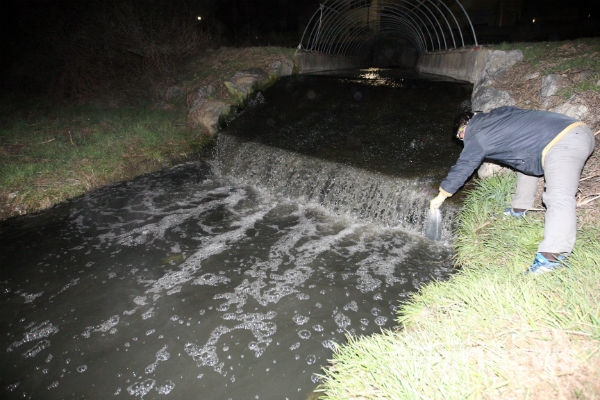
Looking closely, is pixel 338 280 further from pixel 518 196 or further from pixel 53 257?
pixel 53 257

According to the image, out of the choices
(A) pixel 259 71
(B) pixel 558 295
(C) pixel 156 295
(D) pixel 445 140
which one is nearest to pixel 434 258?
(B) pixel 558 295

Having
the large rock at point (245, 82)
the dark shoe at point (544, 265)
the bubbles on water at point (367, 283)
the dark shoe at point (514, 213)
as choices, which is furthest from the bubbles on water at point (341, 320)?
the large rock at point (245, 82)

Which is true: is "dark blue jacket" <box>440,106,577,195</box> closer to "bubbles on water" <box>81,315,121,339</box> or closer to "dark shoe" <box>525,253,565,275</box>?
"dark shoe" <box>525,253,565,275</box>

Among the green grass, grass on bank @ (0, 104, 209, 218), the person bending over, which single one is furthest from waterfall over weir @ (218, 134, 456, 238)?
the green grass

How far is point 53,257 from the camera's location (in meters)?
4.63

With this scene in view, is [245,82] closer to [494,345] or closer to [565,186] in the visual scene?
[565,186]

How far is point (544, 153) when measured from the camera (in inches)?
122

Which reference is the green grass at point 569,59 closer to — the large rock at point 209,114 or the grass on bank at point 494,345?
the grass on bank at point 494,345

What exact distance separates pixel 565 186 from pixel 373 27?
22033 millimetres

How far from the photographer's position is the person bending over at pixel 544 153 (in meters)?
2.93

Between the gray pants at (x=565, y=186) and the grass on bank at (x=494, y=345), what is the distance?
238 millimetres

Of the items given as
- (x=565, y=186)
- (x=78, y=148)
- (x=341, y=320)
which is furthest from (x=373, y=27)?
(x=341, y=320)

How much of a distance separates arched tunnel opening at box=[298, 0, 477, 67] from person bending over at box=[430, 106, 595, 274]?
1105cm

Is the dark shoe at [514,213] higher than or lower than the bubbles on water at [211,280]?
higher
